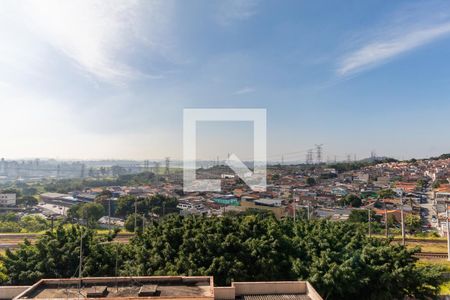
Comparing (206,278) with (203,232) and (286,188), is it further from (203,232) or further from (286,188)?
(286,188)

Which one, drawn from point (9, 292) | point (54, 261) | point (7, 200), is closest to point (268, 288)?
point (9, 292)

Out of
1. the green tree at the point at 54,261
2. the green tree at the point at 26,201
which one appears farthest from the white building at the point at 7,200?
the green tree at the point at 54,261

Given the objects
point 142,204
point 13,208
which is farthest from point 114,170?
point 142,204

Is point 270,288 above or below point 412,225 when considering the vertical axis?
above

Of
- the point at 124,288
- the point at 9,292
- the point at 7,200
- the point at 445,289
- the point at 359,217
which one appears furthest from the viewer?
the point at 7,200

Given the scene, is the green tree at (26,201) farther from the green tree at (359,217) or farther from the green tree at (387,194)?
the green tree at (387,194)

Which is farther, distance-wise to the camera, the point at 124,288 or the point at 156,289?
the point at 124,288

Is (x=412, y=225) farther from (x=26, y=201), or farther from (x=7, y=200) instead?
(x=7, y=200)

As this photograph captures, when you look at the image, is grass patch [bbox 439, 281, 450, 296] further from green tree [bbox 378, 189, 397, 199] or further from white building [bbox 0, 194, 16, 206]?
white building [bbox 0, 194, 16, 206]
